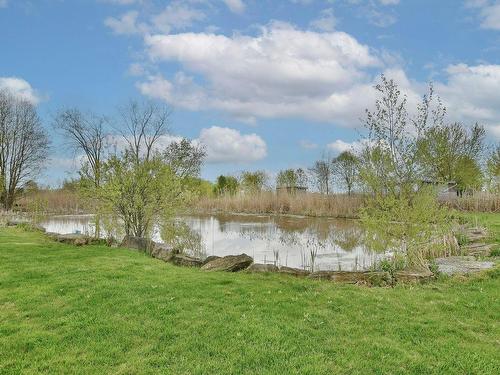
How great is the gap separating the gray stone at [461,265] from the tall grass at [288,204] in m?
13.3

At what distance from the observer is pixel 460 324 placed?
173 inches

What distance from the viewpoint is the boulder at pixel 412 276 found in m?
6.24

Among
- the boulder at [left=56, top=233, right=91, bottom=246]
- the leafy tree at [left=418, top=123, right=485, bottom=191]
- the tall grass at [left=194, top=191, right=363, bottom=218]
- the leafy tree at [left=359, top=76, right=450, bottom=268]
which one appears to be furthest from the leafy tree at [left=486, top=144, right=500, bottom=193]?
the boulder at [left=56, top=233, right=91, bottom=246]

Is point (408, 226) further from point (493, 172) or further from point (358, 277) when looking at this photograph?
point (493, 172)

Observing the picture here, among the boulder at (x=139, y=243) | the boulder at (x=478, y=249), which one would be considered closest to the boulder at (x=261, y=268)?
the boulder at (x=139, y=243)

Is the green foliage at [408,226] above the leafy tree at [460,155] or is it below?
below

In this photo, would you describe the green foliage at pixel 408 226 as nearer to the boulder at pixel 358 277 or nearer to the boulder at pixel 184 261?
the boulder at pixel 358 277

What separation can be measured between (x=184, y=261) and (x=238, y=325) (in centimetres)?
393

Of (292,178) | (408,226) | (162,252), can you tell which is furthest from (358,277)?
(292,178)

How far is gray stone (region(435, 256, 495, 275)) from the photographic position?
264 inches

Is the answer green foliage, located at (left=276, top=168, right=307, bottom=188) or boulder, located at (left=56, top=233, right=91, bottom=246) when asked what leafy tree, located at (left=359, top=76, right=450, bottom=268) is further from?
green foliage, located at (left=276, top=168, right=307, bottom=188)

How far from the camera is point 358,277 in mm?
6344

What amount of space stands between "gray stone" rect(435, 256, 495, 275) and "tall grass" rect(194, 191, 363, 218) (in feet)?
43.6

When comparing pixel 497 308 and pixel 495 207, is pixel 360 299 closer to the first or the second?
pixel 497 308
